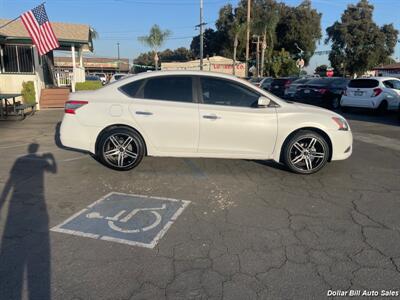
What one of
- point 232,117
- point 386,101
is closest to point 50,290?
point 232,117

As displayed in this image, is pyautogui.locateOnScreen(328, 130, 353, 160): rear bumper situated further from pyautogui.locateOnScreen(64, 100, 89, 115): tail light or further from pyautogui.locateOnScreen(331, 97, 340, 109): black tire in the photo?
pyautogui.locateOnScreen(331, 97, 340, 109): black tire

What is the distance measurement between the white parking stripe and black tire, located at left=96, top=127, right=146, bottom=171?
5.82 meters

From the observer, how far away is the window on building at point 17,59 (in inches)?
664

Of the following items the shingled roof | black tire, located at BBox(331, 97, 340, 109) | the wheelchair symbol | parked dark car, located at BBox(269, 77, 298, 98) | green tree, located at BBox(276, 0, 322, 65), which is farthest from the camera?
green tree, located at BBox(276, 0, 322, 65)

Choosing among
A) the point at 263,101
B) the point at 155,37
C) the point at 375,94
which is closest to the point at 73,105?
the point at 263,101

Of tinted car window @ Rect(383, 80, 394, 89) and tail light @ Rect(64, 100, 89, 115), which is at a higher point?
tinted car window @ Rect(383, 80, 394, 89)

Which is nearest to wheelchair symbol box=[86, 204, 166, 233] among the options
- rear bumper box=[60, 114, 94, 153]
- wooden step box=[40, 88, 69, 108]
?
rear bumper box=[60, 114, 94, 153]

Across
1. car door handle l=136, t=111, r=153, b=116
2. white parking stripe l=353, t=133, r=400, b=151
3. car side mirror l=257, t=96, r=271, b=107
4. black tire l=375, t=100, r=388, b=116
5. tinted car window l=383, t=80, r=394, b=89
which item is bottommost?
white parking stripe l=353, t=133, r=400, b=151

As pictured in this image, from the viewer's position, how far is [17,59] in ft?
55.8

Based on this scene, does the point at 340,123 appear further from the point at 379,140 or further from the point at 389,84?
the point at 389,84

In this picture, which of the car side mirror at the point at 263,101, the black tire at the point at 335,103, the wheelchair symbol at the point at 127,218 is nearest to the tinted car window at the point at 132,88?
the car side mirror at the point at 263,101

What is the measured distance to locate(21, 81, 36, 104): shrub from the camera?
15.8 m

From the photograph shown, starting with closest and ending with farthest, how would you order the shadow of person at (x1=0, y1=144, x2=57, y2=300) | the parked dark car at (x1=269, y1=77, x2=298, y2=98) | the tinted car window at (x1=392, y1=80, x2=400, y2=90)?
the shadow of person at (x1=0, y1=144, x2=57, y2=300) < the tinted car window at (x1=392, y1=80, x2=400, y2=90) < the parked dark car at (x1=269, y1=77, x2=298, y2=98)

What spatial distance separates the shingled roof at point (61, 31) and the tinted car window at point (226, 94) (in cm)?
1392
